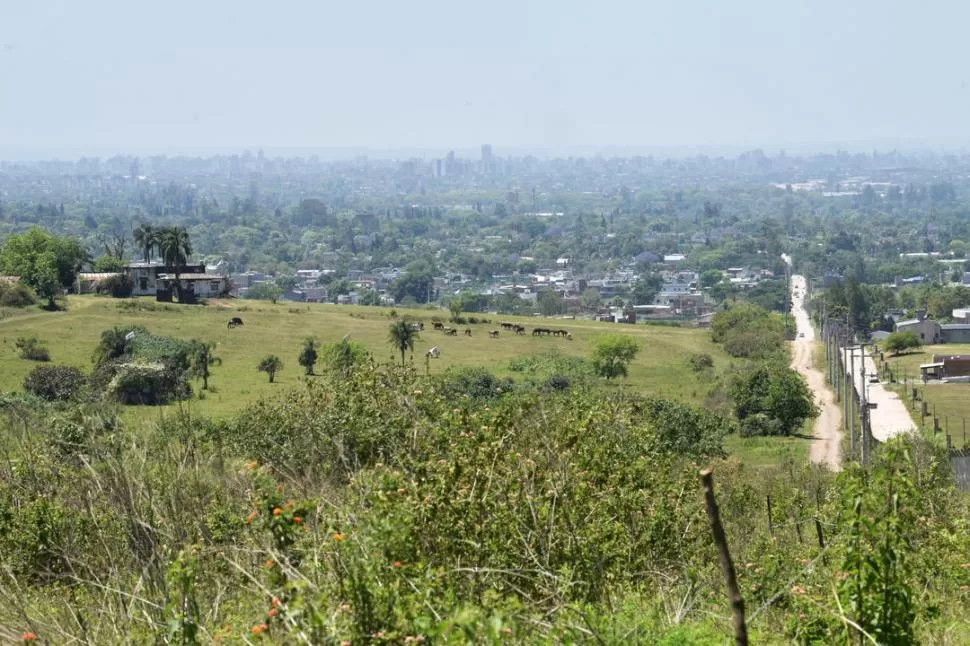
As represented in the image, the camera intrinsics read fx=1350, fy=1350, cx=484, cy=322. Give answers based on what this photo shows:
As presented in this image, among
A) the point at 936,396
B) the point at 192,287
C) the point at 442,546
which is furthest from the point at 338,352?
the point at 442,546

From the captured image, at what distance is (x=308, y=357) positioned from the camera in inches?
1490

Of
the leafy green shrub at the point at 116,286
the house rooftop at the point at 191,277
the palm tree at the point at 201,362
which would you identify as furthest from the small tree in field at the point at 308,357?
the house rooftop at the point at 191,277

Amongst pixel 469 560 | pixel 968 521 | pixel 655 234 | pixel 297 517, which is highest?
pixel 297 517

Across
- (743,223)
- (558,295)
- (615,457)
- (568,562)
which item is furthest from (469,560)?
(743,223)

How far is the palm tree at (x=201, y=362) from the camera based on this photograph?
1310 inches

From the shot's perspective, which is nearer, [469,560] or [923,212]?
[469,560]

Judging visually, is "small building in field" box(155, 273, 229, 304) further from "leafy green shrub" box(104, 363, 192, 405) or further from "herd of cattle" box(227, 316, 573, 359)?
"leafy green shrub" box(104, 363, 192, 405)

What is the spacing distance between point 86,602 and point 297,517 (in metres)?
2.14

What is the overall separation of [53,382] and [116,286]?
692 inches

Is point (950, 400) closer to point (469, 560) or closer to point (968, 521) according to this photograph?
point (968, 521)

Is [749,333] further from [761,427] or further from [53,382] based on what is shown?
[53,382]

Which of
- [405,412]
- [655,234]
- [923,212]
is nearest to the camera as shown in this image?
[405,412]

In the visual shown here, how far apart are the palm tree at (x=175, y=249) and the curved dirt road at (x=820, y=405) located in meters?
22.4

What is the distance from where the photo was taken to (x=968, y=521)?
387 inches
